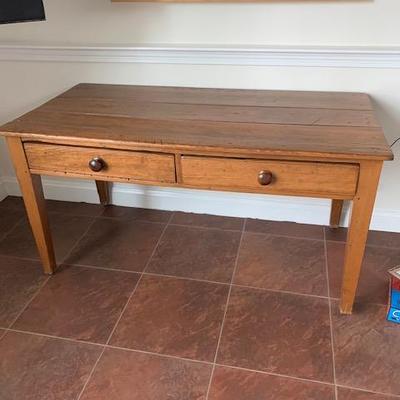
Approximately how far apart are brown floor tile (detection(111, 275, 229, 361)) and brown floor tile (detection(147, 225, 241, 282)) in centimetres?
6

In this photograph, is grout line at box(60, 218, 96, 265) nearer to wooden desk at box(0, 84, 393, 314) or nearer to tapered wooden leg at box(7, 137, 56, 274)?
tapered wooden leg at box(7, 137, 56, 274)

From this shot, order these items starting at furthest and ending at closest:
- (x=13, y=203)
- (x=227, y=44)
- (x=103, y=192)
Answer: (x=13, y=203) < (x=103, y=192) < (x=227, y=44)

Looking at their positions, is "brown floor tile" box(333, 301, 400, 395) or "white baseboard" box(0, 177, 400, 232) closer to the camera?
"brown floor tile" box(333, 301, 400, 395)

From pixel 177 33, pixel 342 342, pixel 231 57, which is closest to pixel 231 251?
pixel 342 342

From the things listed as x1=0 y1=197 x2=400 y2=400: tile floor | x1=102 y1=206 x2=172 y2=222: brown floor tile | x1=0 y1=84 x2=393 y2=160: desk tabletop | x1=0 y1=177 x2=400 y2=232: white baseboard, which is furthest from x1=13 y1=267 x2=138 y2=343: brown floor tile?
x1=0 y1=84 x2=393 y2=160: desk tabletop

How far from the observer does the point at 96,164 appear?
149 cm

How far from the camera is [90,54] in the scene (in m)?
1.94

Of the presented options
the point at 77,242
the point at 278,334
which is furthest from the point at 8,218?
the point at 278,334

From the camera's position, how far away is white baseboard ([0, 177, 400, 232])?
6.70ft

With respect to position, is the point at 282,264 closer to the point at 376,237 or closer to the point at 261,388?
the point at 376,237

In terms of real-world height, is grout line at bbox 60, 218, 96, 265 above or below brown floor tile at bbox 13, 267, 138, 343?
below

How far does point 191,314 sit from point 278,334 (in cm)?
33

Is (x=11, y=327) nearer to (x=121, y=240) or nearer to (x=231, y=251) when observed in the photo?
(x=121, y=240)

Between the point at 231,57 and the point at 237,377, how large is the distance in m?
1.26
